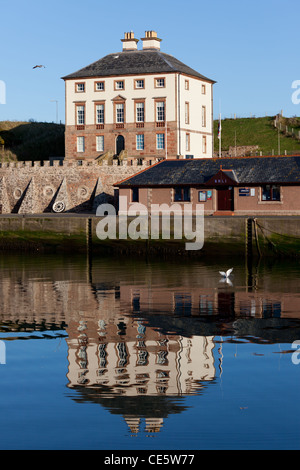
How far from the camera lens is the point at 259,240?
4450 centimetres

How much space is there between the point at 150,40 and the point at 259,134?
28.4 m

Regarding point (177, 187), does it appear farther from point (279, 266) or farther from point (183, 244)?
point (279, 266)

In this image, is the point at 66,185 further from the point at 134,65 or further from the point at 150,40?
the point at 150,40

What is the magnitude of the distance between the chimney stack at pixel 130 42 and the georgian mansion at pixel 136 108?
1404 mm

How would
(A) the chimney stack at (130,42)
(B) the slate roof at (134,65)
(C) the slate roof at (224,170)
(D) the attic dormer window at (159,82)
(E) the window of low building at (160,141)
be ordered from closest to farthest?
(C) the slate roof at (224,170) < (D) the attic dormer window at (159,82) < (E) the window of low building at (160,141) < (B) the slate roof at (134,65) < (A) the chimney stack at (130,42)

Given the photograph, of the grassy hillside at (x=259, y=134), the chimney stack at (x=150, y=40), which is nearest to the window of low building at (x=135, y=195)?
the chimney stack at (x=150, y=40)

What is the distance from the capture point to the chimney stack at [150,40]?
79875 millimetres

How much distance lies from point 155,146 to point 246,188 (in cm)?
2133

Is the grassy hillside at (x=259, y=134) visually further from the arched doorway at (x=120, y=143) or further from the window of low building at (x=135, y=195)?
the window of low building at (x=135, y=195)

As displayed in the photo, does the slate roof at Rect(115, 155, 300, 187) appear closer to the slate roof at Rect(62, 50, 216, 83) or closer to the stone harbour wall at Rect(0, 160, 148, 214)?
the stone harbour wall at Rect(0, 160, 148, 214)

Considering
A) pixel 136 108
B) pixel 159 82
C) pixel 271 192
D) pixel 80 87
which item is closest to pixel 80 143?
pixel 80 87

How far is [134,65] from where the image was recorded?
75562 millimetres

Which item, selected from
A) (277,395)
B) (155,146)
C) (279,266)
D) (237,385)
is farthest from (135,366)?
(155,146)

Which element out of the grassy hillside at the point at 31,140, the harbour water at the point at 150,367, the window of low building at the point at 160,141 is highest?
the grassy hillside at the point at 31,140
